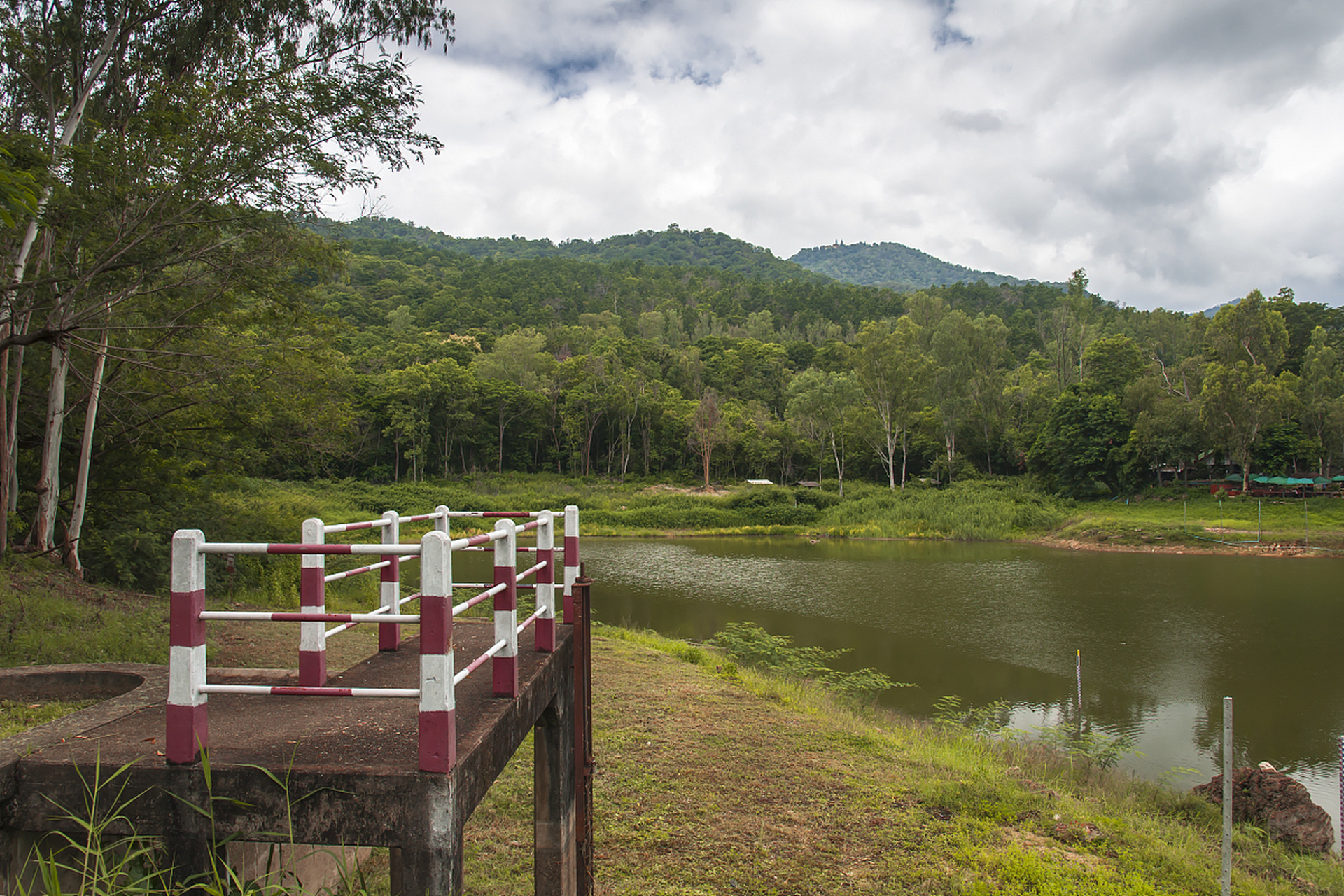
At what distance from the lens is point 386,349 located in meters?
56.6

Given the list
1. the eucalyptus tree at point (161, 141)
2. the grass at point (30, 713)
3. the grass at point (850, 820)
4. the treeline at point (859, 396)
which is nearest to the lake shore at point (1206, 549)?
the treeline at point (859, 396)

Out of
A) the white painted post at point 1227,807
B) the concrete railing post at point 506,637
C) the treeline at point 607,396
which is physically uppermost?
the treeline at point 607,396

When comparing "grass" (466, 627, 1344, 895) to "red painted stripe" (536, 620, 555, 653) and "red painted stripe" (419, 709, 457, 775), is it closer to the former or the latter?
"red painted stripe" (536, 620, 555, 653)

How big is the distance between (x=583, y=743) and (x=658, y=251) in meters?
194

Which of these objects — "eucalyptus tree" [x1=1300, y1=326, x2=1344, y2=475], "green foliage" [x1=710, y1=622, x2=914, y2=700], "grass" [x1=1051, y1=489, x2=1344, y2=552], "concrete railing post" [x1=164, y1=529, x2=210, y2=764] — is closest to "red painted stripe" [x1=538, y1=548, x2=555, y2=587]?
"concrete railing post" [x1=164, y1=529, x2=210, y2=764]

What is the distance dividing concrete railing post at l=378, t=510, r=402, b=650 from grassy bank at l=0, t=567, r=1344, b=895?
4.72 feet

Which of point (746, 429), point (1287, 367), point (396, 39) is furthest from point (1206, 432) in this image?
point (396, 39)

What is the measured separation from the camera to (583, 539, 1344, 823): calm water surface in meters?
10.3

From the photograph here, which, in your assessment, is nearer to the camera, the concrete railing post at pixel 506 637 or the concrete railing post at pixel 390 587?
the concrete railing post at pixel 506 637

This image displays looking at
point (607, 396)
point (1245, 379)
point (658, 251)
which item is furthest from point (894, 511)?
point (658, 251)

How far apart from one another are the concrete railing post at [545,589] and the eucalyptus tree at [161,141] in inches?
233

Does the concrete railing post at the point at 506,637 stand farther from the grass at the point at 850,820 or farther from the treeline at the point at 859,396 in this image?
the treeline at the point at 859,396

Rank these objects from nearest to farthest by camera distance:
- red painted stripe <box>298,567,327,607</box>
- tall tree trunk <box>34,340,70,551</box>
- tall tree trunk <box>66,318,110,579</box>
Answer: red painted stripe <box>298,567,327,607</box> → tall tree trunk <box>34,340,70,551</box> → tall tree trunk <box>66,318,110,579</box>

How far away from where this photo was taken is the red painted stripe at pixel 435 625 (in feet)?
8.45
